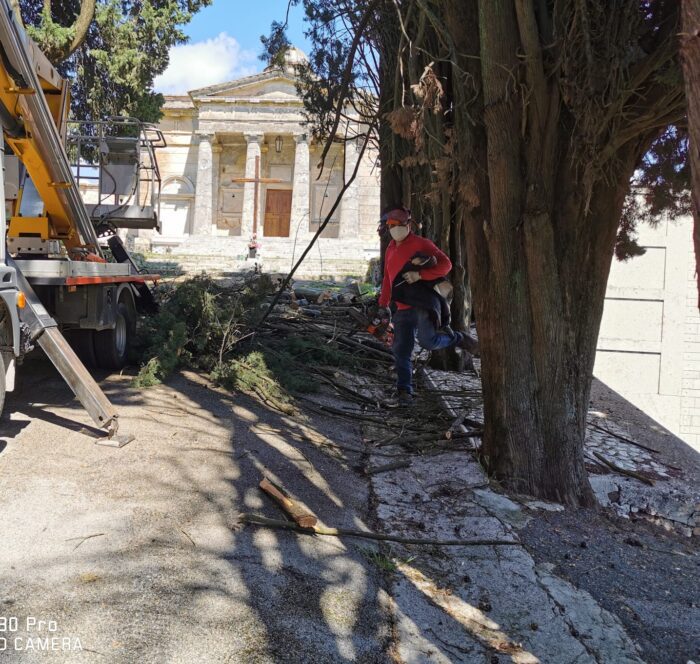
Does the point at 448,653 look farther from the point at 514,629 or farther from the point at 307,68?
the point at 307,68

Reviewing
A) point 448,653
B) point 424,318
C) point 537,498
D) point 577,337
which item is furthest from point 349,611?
point 424,318

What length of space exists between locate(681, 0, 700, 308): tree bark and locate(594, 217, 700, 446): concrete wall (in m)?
19.6

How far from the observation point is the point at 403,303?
23.1 feet

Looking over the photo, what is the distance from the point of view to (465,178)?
4867 mm

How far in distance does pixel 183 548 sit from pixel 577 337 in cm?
324

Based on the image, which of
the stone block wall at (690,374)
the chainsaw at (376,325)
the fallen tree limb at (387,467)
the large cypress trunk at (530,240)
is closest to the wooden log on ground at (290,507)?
the fallen tree limb at (387,467)

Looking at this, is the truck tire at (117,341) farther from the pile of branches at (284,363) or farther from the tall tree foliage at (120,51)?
the tall tree foliage at (120,51)

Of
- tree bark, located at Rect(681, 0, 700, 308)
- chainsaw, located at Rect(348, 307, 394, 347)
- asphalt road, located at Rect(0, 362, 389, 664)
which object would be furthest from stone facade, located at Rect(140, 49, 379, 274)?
tree bark, located at Rect(681, 0, 700, 308)

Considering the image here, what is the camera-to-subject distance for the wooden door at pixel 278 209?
43.8 metres

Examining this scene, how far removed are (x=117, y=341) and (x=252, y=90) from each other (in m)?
36.4

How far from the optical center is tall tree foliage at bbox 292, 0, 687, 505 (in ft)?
13.7

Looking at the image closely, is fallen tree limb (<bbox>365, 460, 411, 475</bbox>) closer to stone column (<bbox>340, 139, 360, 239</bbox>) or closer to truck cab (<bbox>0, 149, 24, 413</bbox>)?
truck cab (<bbox>0, 149, 24, 413</bbox>)

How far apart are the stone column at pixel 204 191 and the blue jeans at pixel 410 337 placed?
3502 centimetres

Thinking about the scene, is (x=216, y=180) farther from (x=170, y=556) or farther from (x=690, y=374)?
(x=170, y=556)
